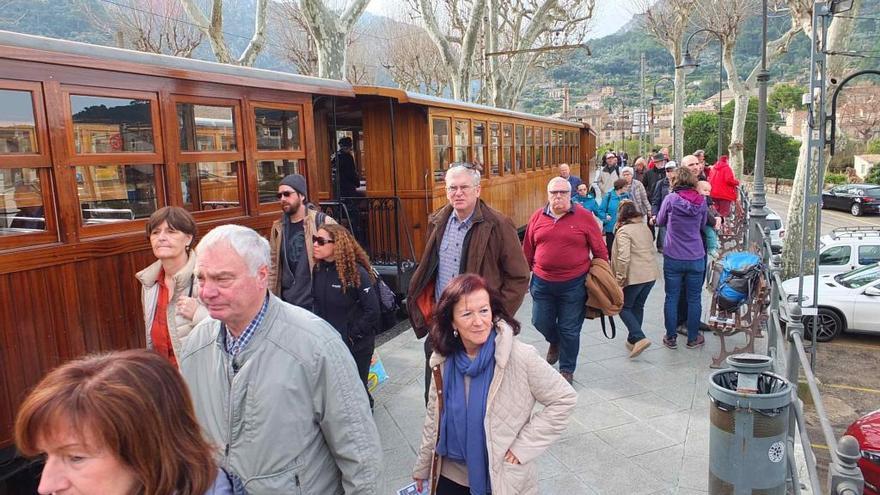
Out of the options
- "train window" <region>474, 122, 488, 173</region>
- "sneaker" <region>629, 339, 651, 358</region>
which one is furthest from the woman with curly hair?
"train window" <region>474, 122, 488, 173</region>

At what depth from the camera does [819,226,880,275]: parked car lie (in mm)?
15164

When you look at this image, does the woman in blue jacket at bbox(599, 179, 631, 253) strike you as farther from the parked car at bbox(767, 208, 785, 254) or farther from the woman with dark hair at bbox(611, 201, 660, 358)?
the parked car at bbox(767, 208, 785, 254)

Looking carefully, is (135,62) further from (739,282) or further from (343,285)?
(739,282)

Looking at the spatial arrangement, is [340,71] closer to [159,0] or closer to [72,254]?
[72,254]

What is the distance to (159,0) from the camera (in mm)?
26953

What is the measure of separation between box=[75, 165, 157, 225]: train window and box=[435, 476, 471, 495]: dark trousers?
3.10 metres

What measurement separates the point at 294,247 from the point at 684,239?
155 inches

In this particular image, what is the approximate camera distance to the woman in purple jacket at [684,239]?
619cm

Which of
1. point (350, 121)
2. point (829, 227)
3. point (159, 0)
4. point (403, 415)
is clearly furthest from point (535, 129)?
point (829, 227)

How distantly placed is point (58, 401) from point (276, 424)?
75 centimetres

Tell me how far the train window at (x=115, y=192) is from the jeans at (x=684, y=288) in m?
4.86

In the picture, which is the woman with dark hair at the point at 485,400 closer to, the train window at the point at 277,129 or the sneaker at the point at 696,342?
the train window at the point at 277,129

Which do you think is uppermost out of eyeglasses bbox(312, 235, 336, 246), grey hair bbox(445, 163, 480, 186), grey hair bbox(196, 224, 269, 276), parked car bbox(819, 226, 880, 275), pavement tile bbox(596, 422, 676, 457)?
grey hair bbox(445, 163, 480, 186)

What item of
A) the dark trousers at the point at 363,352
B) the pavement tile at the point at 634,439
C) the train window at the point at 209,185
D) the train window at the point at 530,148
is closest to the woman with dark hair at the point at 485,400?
the dark trousers at the point at 363,352
